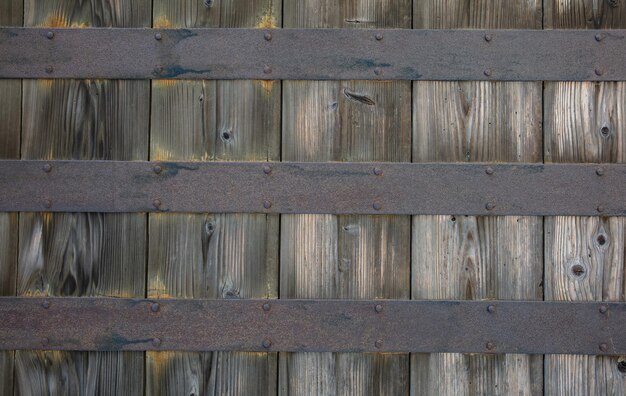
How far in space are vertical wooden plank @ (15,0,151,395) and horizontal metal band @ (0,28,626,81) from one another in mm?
63

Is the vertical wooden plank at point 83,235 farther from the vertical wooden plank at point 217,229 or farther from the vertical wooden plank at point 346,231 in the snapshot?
the vertical wooden plank at point 346,231

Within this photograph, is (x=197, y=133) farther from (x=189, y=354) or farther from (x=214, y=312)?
(x=189, y=354)

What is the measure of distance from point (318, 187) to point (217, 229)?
269 millimetres

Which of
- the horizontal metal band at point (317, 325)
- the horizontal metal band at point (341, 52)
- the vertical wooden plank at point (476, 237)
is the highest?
the horizontal metal band at point (341, 52)

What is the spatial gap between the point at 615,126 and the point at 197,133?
40.2 inches

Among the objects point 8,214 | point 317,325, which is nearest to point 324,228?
point 317,325

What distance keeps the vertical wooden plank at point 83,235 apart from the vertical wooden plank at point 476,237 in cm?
68

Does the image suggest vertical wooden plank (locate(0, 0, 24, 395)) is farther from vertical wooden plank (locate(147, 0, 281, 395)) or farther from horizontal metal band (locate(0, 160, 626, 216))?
vertical wooden plank (locate(147, 0, 281, 395))

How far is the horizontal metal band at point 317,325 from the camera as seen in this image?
4.99ft

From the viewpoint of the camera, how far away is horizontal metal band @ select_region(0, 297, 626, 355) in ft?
4.99

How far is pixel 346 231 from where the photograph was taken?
1.56 meters

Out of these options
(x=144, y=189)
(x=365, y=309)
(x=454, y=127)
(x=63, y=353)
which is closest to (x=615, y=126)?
(x=454, y=127)

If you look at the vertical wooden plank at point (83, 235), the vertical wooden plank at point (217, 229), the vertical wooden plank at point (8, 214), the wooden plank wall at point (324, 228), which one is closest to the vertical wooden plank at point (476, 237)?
the wooden plank wall at point (324, 228)

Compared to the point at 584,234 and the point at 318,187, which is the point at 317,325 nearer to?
the point at 318,187
